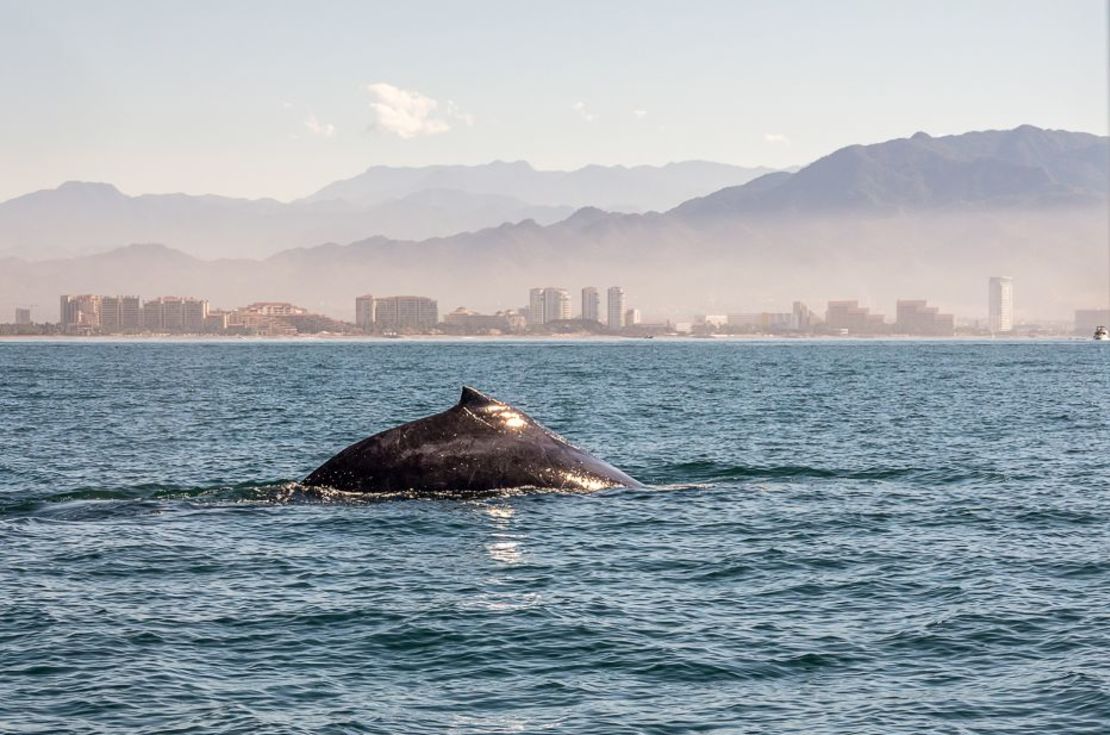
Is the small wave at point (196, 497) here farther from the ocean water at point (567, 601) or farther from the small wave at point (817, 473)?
the small wave at point (817, 473)

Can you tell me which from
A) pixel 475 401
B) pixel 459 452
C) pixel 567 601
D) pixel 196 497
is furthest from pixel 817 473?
pixel 567 601

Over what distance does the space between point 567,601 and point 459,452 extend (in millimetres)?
6854

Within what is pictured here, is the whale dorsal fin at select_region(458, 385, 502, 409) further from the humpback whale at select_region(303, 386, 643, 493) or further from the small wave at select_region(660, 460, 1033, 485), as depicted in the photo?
the small wave at select_region(660, 460, 1033, 485)

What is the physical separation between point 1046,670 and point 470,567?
8.78 meters

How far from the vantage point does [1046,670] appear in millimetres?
15305

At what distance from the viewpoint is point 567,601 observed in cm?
1867

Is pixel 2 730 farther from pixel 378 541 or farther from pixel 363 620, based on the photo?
pixel 378 541

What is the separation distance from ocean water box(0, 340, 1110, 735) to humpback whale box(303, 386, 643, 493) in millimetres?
440

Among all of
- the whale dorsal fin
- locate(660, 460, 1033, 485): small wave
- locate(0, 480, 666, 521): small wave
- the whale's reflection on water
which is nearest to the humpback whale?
the whale dorsal fin

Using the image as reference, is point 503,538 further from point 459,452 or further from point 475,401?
point 475,401

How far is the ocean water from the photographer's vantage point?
45.6 ft

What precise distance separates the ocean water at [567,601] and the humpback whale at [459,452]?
440mm

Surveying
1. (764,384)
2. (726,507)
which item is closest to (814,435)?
(726,507)

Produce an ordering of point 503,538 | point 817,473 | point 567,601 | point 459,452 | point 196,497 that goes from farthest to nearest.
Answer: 1. point 817,473
2. point 196,497
3. point 459,452
4. point 503,538
5. point 567,601
